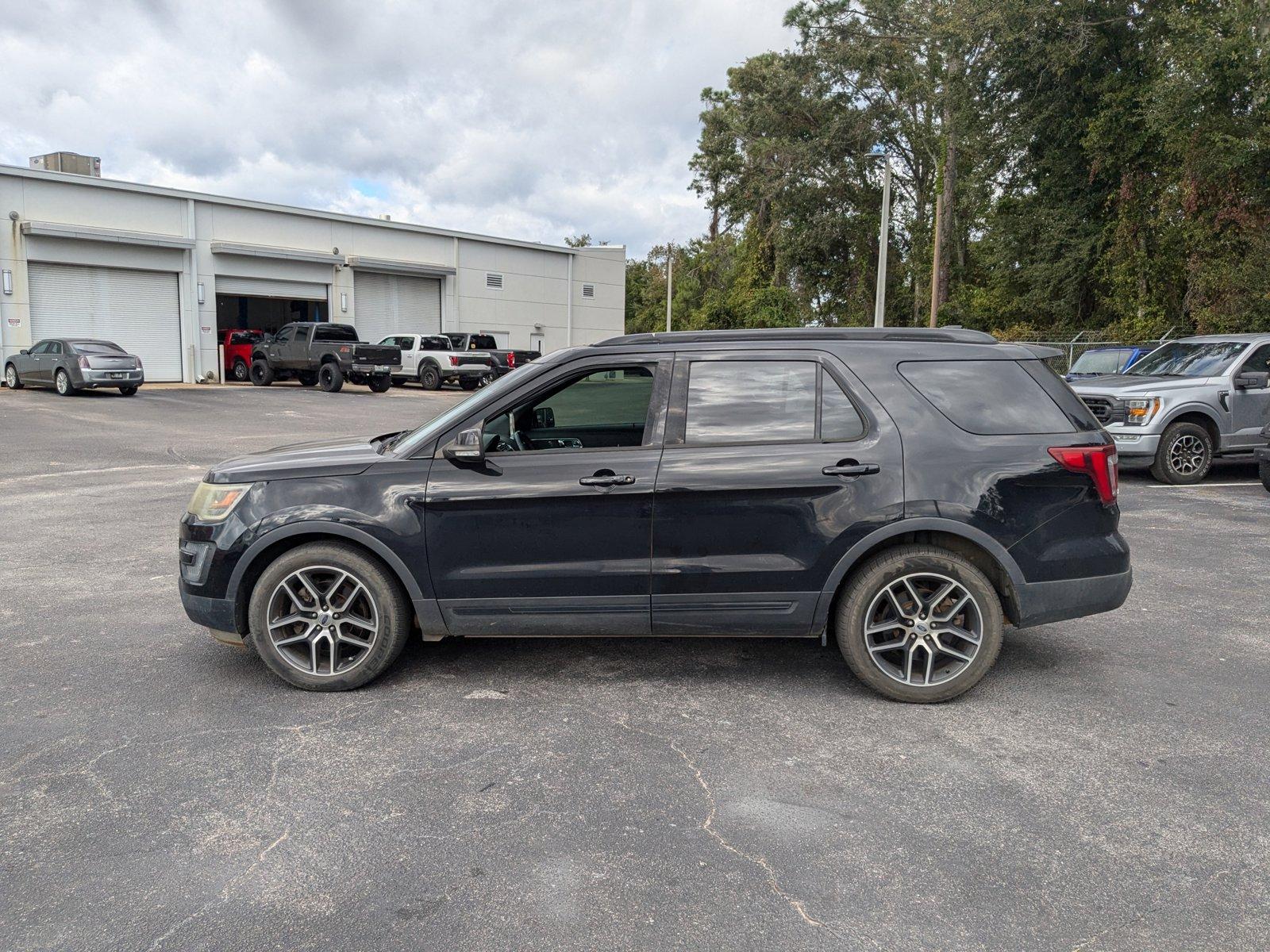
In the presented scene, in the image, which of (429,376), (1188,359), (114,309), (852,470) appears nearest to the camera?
(852,470)

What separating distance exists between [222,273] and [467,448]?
3189 centimetres

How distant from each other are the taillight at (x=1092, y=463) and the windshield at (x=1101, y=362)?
1148 cm

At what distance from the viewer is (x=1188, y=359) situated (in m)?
12.1

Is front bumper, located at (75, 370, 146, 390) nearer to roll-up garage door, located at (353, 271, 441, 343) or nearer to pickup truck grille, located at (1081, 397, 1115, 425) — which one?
roll-up garage door, located at (353, 271, 441, 343)

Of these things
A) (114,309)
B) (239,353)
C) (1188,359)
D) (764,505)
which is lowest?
(764,505)

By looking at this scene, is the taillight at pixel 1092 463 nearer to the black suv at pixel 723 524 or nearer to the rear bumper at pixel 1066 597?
the black suv at pixel 723 524

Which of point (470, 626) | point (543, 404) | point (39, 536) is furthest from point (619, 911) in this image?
point (39, 536)

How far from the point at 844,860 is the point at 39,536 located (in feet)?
25.7

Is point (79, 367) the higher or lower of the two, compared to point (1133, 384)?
higher

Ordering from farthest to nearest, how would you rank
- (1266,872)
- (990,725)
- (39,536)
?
(39,536)
(990,725)
(1266,872)

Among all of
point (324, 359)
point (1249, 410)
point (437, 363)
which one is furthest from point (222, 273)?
point (1249, 410)

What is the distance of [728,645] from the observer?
5.38m

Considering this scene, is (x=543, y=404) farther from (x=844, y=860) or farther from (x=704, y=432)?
(x=844, y=860)

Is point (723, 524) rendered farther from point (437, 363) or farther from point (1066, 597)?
point (437, 363)
